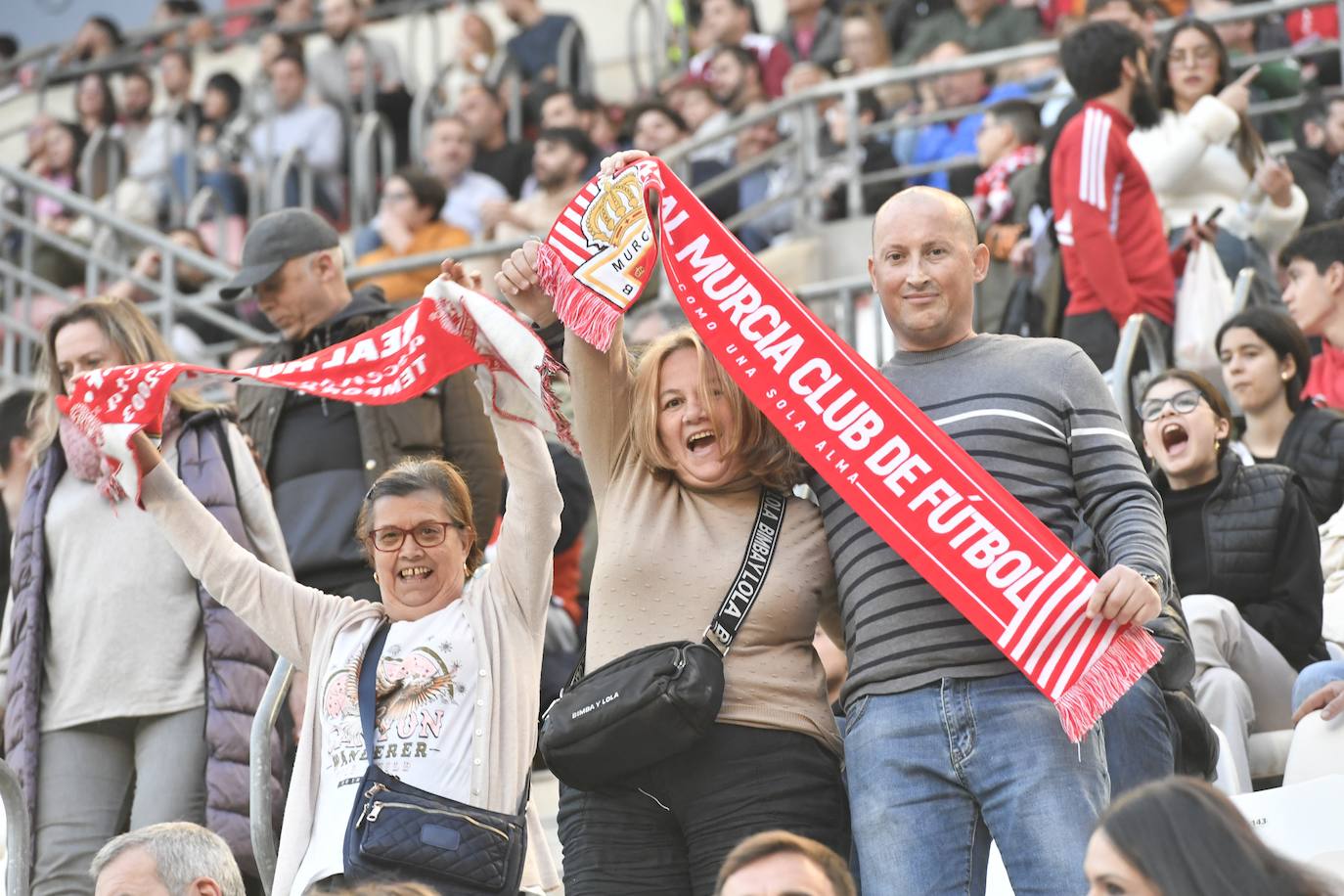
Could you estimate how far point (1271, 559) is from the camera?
6.25 meters

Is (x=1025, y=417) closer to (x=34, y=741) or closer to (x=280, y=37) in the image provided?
(x=34, y=741)

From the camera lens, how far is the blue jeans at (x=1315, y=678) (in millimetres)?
5562

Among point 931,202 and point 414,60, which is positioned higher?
point 414,60

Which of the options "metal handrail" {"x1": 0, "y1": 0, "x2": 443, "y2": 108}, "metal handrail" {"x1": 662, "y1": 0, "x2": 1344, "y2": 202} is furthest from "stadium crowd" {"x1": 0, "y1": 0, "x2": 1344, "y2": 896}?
"metal handrail" {"x1": 0, "y1": 0, "x2": 443, "y2": 108}

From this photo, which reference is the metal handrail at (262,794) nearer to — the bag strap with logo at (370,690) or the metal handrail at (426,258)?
the bag strap with logo at (370,690)

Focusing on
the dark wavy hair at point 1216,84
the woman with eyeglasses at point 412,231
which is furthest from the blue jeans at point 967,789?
the woman with eyeglasses at point 412,231

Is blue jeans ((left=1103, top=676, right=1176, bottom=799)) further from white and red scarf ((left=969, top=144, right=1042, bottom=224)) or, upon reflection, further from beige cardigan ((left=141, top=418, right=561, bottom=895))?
A: white and red scarf ((left=969, top=144, right=1042, bottom=224))

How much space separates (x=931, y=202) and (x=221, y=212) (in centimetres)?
928

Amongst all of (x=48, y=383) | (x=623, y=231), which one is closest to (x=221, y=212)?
(x=48, y=383)

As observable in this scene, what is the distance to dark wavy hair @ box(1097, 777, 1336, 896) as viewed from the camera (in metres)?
3.27

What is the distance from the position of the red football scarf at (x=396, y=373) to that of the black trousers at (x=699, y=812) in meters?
0.87

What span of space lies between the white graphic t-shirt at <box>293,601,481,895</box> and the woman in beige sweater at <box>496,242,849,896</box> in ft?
1.17

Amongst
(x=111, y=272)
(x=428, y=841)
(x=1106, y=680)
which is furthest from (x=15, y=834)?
(x=111, y=272)

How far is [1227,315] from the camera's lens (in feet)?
26.3
